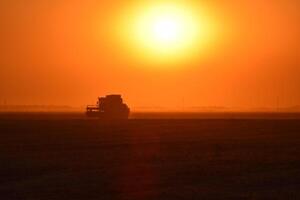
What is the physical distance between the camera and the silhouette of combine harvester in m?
104

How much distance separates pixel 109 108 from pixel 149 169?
77092 millimetres

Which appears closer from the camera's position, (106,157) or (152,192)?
(152,192)

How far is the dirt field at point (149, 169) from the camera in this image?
22578 millimetres

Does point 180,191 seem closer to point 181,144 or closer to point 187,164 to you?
point 187,164

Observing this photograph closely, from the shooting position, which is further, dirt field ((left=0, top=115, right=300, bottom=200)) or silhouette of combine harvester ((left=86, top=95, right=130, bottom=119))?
silhouette of combine harvester ((left=86, top=95, right=130, bottom=119))

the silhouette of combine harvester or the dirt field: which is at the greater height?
the silhouette of combine harvester

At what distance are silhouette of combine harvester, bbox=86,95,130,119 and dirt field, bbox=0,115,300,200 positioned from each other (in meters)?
58.8

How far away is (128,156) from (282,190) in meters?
12.2

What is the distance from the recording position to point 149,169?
28.5 meters

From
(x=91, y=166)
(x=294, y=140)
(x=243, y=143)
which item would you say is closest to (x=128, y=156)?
(x=91, y=166)

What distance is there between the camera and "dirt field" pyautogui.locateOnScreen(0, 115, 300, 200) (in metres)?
22.6

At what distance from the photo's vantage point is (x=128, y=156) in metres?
33.9

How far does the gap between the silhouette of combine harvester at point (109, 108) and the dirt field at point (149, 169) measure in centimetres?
5882

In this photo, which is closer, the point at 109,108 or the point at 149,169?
the point at 149,169
